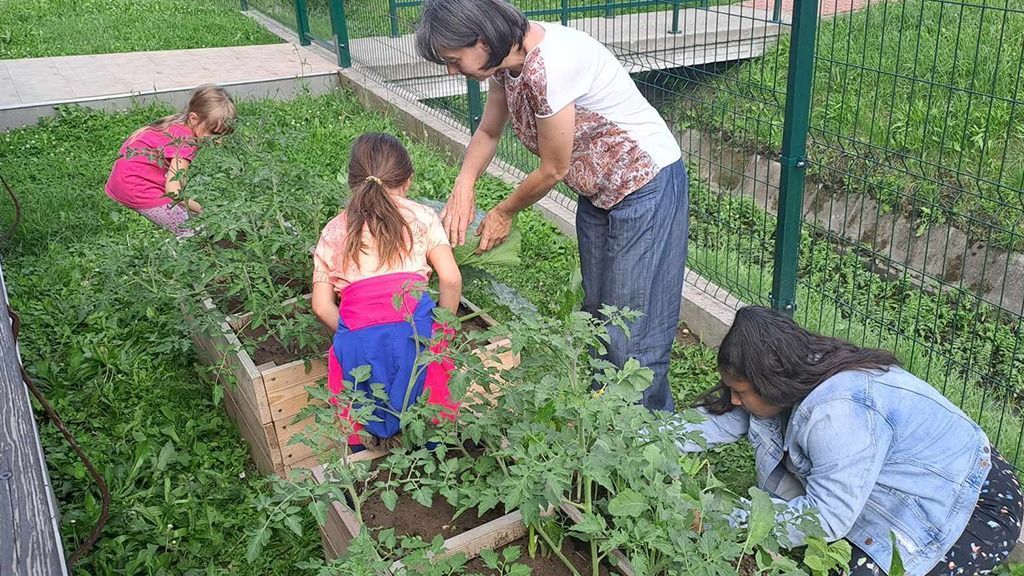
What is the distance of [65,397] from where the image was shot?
368 centimetres

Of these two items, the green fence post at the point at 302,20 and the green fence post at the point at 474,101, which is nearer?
the green fence post at the point at 474,101

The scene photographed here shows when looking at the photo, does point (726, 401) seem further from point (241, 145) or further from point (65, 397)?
point (65, 397)

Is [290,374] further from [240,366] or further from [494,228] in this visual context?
[494,228]

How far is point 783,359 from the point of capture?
8.39 feet

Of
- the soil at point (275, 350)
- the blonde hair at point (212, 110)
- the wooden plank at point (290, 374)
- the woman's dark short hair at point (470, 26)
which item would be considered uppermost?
the woman's dark short hair at point (470, 26)

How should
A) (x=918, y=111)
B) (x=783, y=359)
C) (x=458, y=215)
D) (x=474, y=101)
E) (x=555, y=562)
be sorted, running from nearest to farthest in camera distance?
(x=555, y=562) < (x=783, y=359) < (x=458, y=215) < (x=918, y=111) < (x=474, y=101)

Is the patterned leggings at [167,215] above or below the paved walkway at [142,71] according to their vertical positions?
above

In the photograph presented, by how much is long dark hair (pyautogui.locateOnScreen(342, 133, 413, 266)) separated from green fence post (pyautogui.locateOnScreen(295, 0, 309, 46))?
7521 mm

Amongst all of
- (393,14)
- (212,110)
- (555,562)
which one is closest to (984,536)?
(555,562)

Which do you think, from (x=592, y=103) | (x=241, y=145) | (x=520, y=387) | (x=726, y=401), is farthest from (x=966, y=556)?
(x=241, y=145)

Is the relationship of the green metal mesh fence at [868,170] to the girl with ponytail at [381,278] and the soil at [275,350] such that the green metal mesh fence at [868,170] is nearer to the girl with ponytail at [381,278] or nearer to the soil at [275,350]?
the girl with ponytail at [381,278]

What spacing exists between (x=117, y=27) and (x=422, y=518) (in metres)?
10.6

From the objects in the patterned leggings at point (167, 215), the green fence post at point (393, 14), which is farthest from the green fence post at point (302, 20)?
the patterned leggings at point (167, 215)

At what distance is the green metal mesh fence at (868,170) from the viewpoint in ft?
11.1
